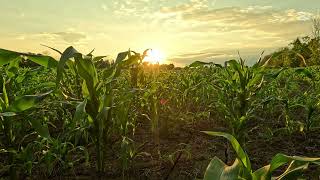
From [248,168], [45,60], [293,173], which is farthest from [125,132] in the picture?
[293,173]

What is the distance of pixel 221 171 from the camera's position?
4.68 ft

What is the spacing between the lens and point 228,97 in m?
3.41

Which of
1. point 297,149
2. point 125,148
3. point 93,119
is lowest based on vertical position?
point 297,149

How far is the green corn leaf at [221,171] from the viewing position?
1355 mm

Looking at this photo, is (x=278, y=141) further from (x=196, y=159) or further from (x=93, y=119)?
(x=93, y=119)

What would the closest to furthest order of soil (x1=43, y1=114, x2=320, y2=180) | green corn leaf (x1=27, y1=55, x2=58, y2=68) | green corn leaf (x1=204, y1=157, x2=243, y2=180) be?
green corn leaf (x1=204, y1=157, x2=243, y2=180) → green corn leaf (x1=27, y1=55, x2=58, y2=68) → soil (x1=43, y1=114, x2=320, y2=180)

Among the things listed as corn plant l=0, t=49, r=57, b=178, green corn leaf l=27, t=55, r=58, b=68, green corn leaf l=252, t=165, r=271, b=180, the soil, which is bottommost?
the soil

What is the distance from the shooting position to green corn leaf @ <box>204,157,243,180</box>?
1355 millimetres

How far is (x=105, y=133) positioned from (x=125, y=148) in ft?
0.50

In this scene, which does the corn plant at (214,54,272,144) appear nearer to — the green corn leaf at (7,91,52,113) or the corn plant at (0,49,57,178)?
the corn plant at (0,49,57,178)

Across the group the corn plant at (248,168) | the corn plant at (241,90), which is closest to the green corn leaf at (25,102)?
the corn plant at (248,168)

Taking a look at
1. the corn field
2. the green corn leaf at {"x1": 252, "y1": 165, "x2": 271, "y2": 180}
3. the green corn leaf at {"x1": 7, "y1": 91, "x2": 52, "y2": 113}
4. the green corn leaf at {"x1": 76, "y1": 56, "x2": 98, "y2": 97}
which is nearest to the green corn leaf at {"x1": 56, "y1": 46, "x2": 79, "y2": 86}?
the corn field

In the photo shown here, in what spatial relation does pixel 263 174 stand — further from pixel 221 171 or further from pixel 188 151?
pixel 188 151

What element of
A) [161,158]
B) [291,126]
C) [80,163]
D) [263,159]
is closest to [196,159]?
[161,158]
